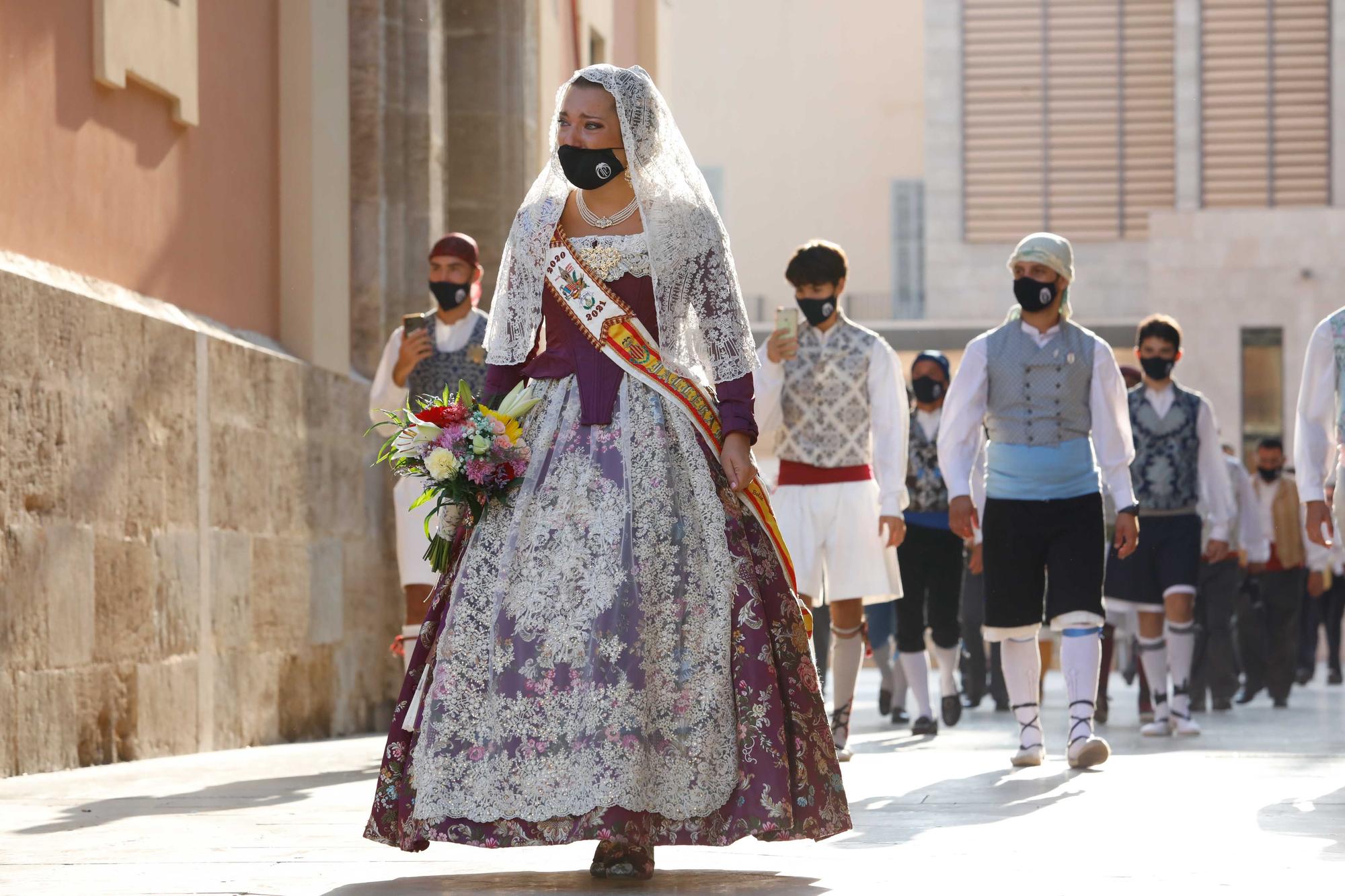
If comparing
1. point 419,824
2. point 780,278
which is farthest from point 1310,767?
point 780,278

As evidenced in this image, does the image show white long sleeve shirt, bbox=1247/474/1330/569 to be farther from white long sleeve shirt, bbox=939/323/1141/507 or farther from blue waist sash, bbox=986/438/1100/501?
blue waist sash, bbox=986/438/1100/501

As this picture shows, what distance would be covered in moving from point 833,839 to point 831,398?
3958mm

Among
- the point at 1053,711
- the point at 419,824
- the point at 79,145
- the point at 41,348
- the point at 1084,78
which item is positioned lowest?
the point at 1053,711

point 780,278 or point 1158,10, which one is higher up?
point 1158,10

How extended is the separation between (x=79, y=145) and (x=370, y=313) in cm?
459

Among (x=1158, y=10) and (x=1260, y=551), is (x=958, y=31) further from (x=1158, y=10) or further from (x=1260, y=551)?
(x=1260, y=551)

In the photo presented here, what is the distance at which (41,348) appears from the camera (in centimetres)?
871

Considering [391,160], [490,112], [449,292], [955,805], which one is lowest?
[955,805]

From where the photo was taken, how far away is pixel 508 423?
19.3ft

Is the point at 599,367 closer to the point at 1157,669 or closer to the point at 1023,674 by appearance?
the point at 1023,674

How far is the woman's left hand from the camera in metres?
5.85

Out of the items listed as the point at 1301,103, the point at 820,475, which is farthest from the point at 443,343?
the point at 1301,103

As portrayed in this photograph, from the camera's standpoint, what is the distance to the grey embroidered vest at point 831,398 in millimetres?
10328

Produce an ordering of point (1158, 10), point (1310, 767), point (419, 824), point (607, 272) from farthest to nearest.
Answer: point (1158, 10) < point (1310, 767) < point (607, 272) < point (419, 824)
